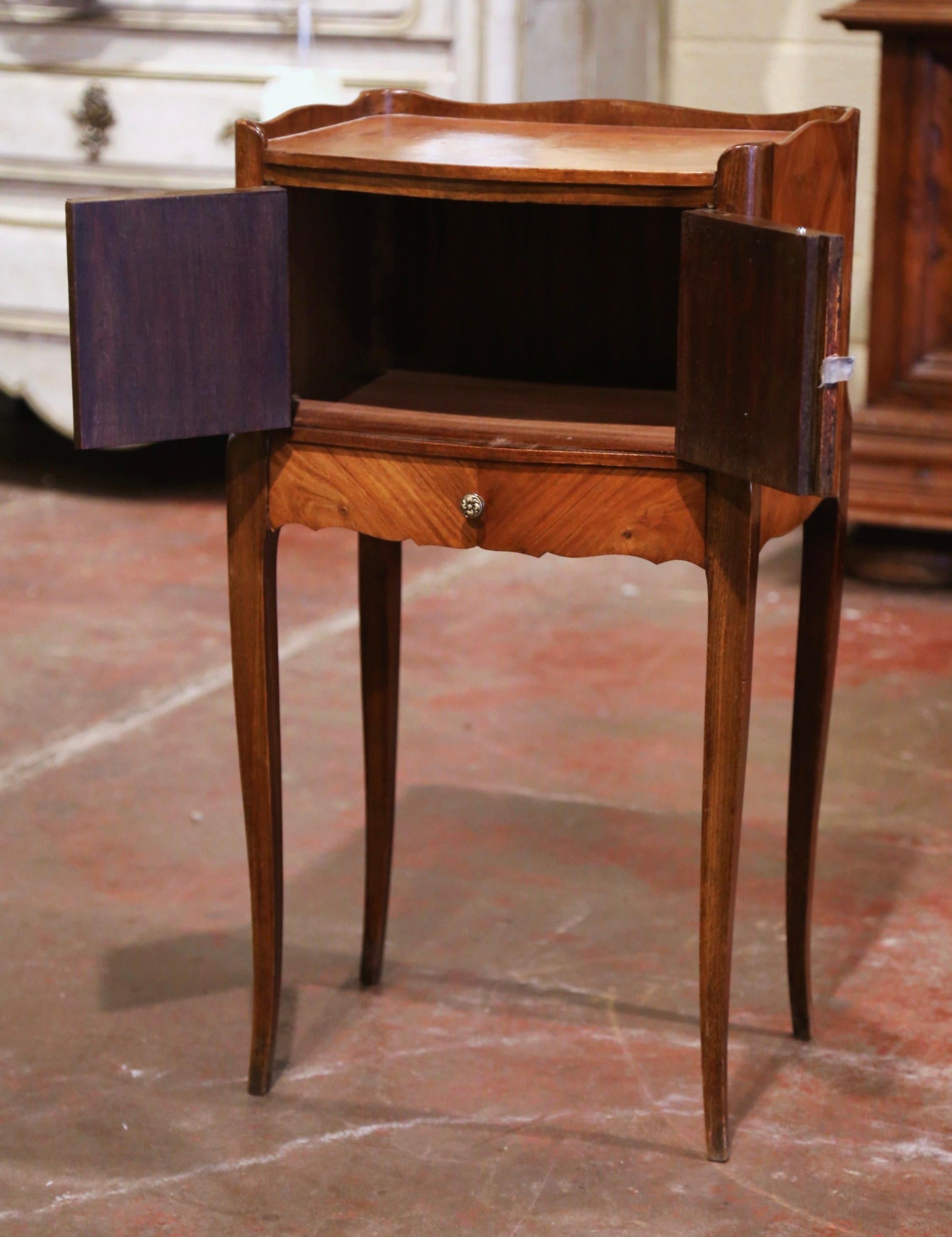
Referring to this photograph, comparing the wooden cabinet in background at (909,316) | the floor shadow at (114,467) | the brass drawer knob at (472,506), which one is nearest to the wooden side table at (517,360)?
the brass drawer knob at (472,506)

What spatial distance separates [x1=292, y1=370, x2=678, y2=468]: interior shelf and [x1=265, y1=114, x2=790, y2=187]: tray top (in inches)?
9.5

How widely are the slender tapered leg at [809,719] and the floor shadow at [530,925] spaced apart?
121 mm

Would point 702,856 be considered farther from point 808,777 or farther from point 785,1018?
point 785,1018

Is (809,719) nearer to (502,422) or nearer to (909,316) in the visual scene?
(502,422)

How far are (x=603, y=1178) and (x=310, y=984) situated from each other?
0.54m

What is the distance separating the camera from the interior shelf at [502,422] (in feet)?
5.43

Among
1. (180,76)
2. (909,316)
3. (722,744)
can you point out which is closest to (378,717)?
(722,744)

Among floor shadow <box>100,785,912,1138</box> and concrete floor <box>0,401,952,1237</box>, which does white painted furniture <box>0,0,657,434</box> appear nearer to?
concrete floor <box>0,401,952,1237</box>

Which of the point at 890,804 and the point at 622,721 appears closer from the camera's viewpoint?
the point at 890,804

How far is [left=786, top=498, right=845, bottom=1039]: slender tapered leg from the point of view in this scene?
6.36ft

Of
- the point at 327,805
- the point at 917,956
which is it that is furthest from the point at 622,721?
the point at 917,956

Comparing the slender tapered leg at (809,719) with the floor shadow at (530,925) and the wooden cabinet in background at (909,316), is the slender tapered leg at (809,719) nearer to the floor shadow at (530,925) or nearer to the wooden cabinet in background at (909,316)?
the floor shadow at (530,925)

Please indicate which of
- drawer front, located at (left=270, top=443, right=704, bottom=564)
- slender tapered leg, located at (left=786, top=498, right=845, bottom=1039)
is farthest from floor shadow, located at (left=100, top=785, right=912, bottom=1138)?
drawer front, located at (left=270, top=443, right=704, bottom=564)

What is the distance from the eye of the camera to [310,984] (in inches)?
86.4
